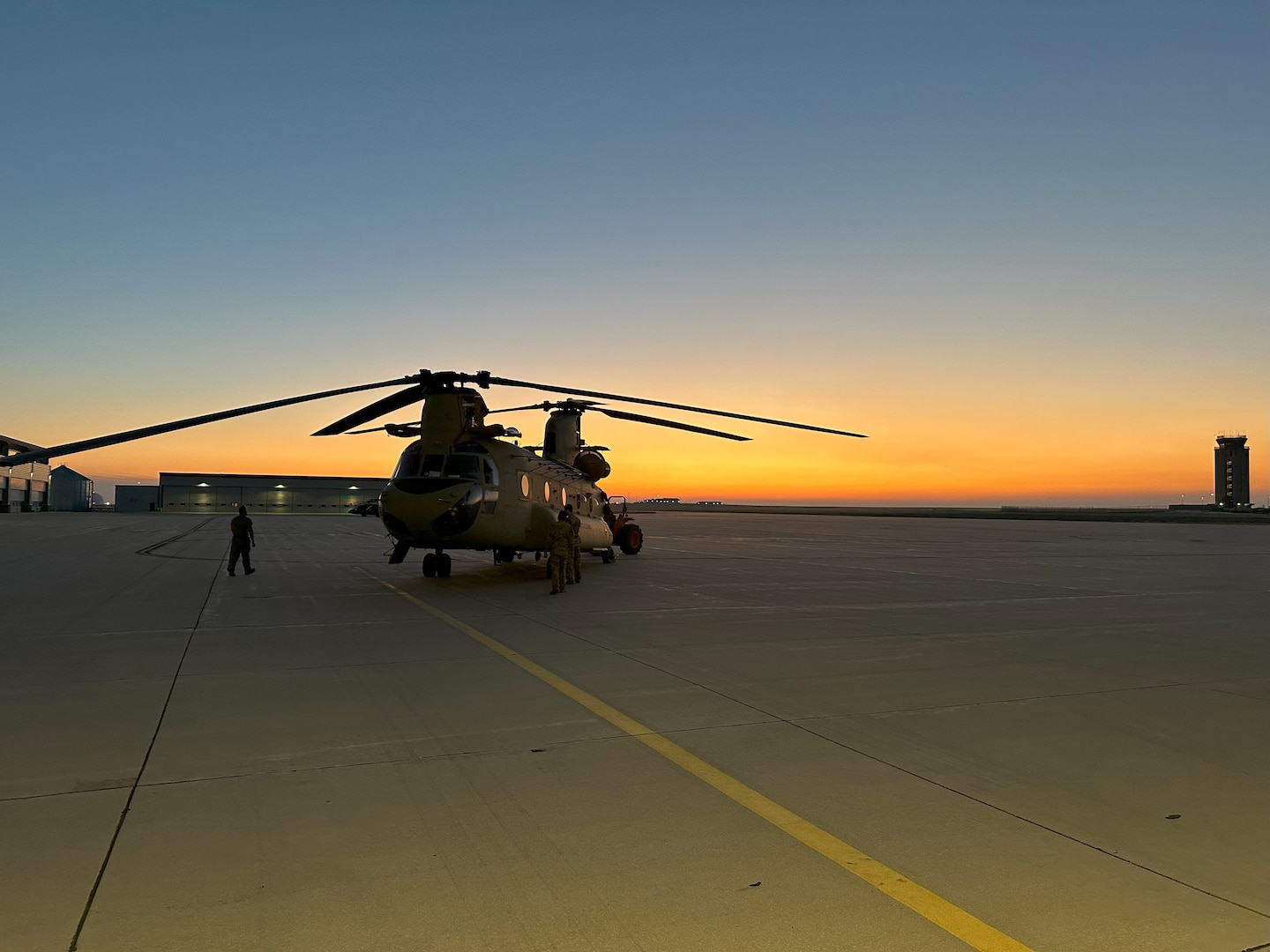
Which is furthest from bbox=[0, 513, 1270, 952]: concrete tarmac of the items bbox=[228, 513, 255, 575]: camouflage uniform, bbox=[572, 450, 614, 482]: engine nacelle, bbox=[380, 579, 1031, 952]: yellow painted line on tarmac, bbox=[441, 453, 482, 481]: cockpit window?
bbox=[572, 450, 614, 482]: engine nacelle

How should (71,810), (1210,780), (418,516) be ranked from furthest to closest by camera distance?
(418,516)
(1210,780)
(71,810)

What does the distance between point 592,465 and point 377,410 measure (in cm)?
814

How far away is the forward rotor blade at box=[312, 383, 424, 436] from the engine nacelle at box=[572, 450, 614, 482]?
7113 mm

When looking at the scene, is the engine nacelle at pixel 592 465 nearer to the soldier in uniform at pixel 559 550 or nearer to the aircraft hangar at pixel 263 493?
the soldier in uniform at pixel 559 550

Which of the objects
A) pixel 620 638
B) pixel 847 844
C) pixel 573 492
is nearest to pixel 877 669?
pixel 620 638

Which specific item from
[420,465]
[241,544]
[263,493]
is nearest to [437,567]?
[420,465]

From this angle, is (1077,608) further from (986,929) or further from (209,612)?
(209,612)

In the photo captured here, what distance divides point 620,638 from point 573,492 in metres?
11.6

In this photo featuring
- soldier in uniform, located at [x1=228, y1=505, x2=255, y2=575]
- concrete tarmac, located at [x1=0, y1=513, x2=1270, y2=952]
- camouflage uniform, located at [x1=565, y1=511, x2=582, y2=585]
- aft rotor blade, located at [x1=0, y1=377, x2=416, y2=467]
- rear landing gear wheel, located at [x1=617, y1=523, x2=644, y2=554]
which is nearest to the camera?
concrete tarmac, located at [x1=0, y1=513, x2=1270, y2=952]

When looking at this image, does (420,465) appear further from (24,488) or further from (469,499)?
(24,488)

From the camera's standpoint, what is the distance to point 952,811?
15.7 ft

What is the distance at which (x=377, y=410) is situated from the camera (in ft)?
58.4

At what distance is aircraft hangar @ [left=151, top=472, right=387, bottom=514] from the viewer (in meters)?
106

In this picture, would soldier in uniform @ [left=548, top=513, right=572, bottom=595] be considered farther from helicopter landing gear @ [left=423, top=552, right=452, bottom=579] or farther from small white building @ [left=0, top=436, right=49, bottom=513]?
small white building @ [left=0, top=436, right=49, bottom=513]
